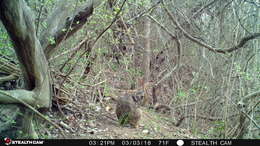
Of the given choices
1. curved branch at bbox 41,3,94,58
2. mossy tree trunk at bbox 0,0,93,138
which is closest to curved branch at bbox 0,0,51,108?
mossy tree trunk at bbox 0,0,93,138

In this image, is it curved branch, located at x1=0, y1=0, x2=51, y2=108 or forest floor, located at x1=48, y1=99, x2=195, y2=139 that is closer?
curved branch, located at x1=0, y1=0, x2=51, y2=108

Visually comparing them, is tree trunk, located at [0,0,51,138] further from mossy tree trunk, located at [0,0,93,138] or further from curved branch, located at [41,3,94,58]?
curved branch, located at [41,3,94,58]

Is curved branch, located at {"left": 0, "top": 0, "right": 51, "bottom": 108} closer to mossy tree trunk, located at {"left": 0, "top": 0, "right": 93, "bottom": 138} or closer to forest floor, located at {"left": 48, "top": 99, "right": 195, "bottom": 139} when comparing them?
mossy tree trunk, located at {"left": 0, "top": 0, "right": 93, "bottom": 138}

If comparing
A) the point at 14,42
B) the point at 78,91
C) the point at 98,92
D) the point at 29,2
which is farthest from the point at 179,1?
the point at 14,42

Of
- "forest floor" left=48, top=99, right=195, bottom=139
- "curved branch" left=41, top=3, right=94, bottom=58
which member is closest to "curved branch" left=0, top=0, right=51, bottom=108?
"curved branch" left=41, top=3, right=94, bottom=58

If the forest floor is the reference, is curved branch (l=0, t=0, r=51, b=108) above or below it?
above

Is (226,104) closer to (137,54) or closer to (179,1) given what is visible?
(179,1)

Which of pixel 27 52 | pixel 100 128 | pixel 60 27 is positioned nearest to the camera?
pixel 27 52

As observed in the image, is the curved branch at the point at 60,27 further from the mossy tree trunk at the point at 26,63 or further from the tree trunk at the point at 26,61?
the tree trunk at the point at 26,61

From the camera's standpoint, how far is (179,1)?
5820mm

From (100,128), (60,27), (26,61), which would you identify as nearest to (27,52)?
(26,61)

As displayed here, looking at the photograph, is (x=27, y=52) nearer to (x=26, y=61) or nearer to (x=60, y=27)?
(x=26, y=61)

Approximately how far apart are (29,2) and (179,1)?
3548 millimetres

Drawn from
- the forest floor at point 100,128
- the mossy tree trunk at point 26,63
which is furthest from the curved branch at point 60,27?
the forest floor at point 100,128
